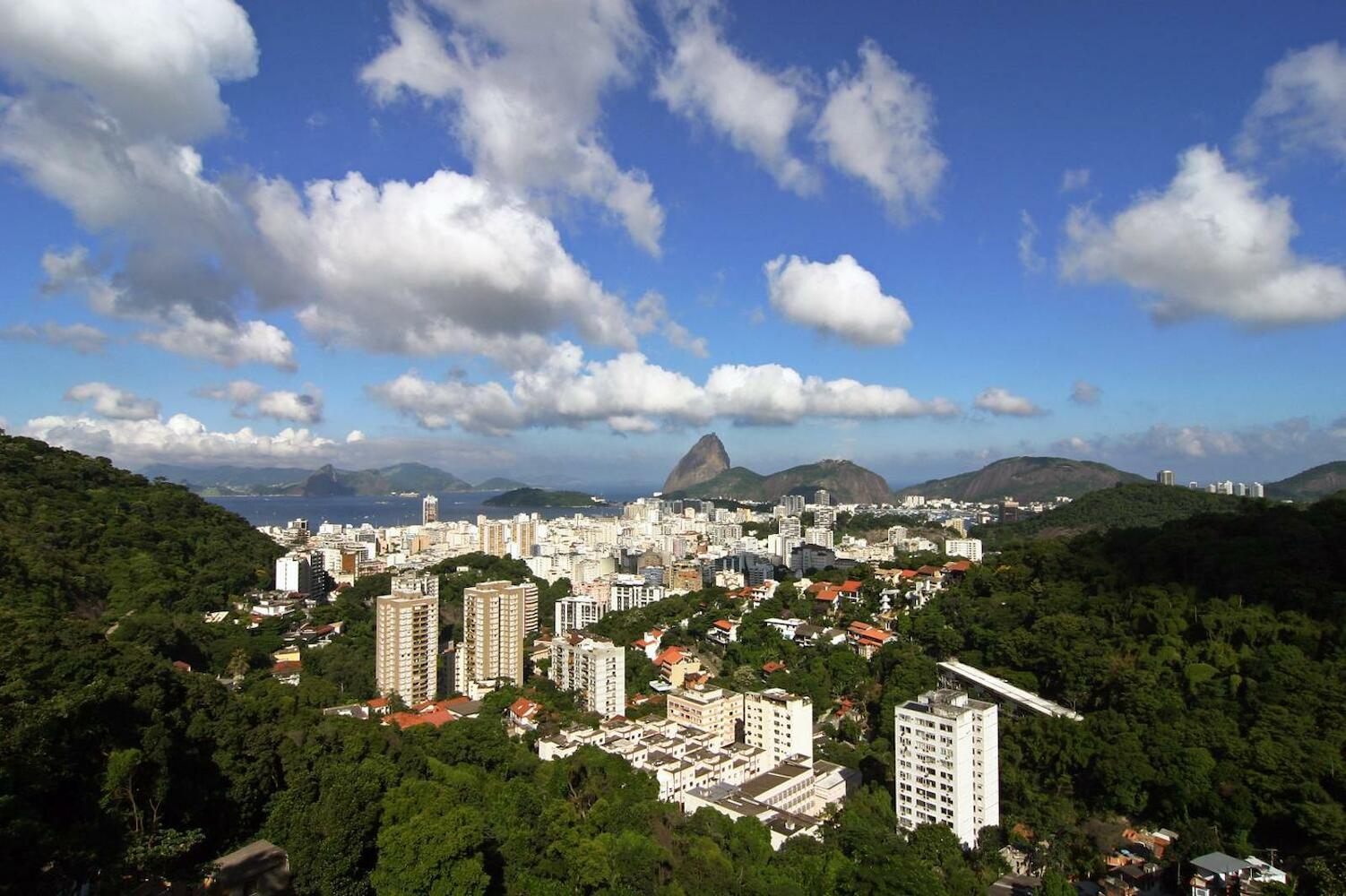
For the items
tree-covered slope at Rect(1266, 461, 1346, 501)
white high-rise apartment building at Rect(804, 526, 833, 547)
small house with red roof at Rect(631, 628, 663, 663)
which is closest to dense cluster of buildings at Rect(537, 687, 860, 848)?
small house with red roof at Rect(631, 628, 663, 663)

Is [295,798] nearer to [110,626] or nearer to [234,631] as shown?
[110,626]

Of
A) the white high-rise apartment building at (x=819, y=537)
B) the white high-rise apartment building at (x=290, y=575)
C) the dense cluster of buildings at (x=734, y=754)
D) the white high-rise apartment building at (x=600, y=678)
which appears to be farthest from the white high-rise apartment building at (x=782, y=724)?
the white high-rise apartment building at (x=819, y=537)

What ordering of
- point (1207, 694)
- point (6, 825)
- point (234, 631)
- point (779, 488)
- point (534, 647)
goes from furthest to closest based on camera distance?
point (779, 488)
point (534, 647)
point (234, 631)
point (1207, 694)
point (6, 825)

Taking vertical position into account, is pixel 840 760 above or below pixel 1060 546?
below

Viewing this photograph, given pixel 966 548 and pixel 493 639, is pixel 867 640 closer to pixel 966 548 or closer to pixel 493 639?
pixel 493 639

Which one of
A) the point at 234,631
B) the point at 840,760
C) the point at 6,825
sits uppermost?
the point at 6,825

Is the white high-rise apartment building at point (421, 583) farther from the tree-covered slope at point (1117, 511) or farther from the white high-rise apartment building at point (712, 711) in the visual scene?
the tree-covered slope at point (1117, 511)

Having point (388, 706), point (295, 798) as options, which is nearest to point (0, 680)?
point (295, 798)
